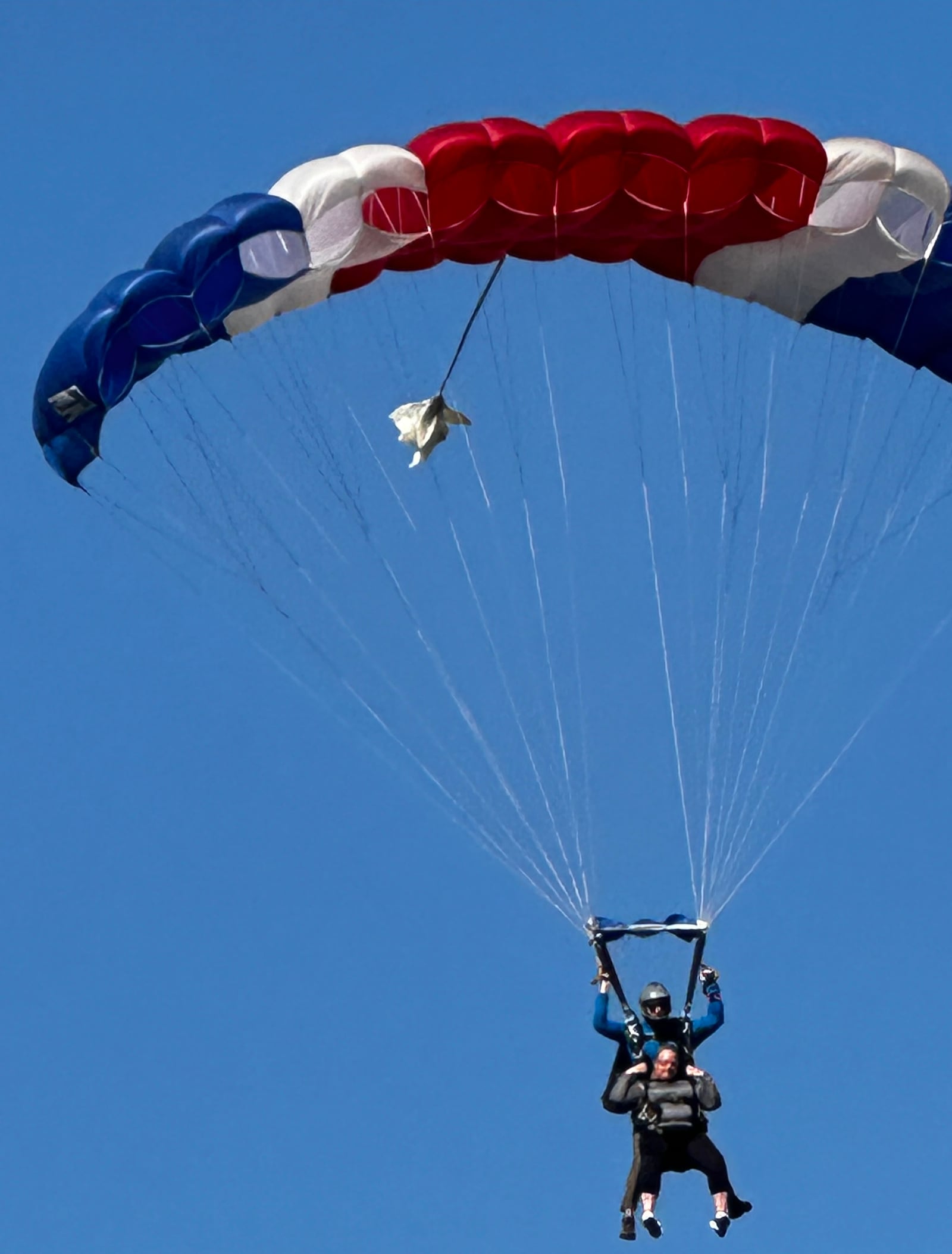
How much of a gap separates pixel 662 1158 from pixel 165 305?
5854 millimetres

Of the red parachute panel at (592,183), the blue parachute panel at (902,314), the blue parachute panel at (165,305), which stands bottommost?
the blue parachute panel at (165,305)

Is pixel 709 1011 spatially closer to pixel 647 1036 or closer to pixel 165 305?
pixel 647 1036

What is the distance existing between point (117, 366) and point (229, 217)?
3.67 feet

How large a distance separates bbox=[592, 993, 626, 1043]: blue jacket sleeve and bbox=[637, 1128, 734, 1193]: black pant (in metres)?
0.59

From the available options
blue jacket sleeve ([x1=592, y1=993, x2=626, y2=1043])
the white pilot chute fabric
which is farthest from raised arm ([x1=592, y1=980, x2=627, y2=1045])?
the white pilot chute fabric

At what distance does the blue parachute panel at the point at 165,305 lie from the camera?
70.2 ft

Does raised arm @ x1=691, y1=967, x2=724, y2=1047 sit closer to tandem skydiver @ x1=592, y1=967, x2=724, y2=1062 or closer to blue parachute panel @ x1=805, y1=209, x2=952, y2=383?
tandem skydiver @ x1=592, y1=967, x2=724, y2=1062

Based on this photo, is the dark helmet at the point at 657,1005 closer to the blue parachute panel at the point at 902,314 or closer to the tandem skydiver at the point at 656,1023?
the tandem skydiver at the point at 656,1023

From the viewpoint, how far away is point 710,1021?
21.6 m

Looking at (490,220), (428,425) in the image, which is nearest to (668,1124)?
(428,425)

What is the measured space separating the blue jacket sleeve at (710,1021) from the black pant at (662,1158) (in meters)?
0.58

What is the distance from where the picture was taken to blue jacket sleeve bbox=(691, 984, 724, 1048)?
21578 mm

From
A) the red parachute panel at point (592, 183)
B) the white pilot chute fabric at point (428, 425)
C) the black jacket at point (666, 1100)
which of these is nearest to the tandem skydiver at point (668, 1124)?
the black jacket at point (666, 1100)

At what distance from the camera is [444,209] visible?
71.3ft
